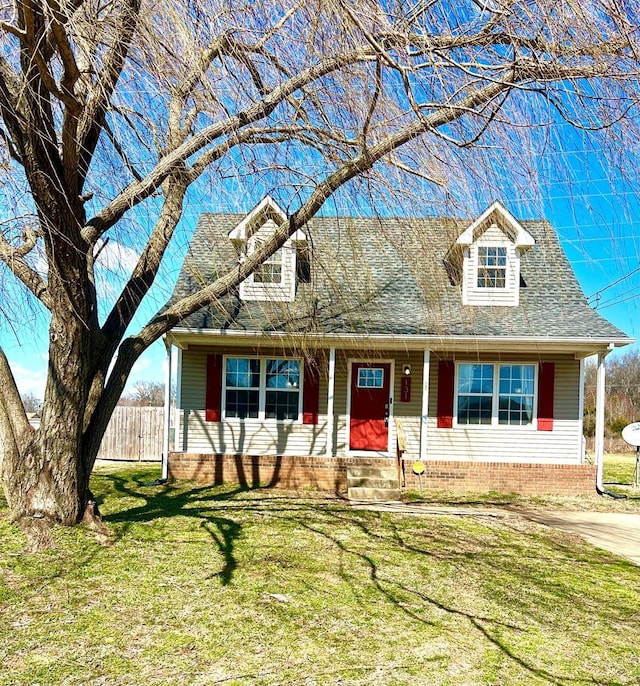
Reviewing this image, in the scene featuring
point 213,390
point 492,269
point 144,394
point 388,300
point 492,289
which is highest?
point 492,269

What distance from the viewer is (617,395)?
113ft

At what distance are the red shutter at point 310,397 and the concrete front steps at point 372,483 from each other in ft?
5.02

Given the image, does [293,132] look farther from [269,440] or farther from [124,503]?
[269,440]

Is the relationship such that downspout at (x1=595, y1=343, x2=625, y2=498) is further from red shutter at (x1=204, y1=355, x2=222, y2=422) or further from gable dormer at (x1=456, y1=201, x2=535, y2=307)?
red shutter at (x1=204, y1=355, x2=222, y2=422)

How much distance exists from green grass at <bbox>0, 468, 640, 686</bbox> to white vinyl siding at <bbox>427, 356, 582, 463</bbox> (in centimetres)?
420

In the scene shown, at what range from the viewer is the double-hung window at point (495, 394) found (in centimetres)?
1158

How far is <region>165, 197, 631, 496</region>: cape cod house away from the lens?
422 inches

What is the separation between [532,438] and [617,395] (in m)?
26.9

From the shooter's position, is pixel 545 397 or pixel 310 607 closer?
pixel 310 607

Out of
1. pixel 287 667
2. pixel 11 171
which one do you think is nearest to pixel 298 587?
pixel 287 667

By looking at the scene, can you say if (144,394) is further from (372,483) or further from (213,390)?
(372,483)

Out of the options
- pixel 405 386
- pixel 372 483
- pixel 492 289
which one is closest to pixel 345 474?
pixel 372 483

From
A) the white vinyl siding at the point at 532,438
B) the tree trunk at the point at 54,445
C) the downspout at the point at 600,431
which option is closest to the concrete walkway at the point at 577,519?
the downspout at the point at 600,431

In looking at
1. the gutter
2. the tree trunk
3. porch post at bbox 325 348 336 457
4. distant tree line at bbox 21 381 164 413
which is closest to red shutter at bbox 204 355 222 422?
the gutter
